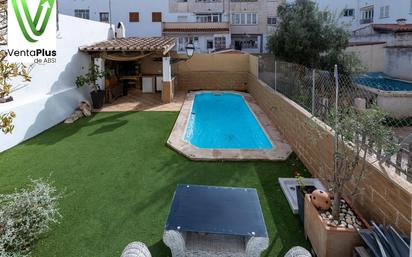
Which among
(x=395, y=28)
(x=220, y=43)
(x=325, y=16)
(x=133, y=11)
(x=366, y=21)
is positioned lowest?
(x=325, y=16)

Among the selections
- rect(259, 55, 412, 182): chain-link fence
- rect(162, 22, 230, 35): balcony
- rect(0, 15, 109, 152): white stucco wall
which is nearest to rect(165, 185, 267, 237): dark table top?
rect(259, 55, 412, 182): chain-link fence

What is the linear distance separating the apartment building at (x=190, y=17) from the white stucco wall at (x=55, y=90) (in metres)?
26.5

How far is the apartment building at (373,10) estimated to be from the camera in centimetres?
3512

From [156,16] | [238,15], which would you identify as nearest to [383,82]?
[238,15]

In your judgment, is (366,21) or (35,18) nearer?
(35,18)

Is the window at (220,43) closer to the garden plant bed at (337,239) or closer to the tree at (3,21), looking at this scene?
the garden plant bed at (337,239)

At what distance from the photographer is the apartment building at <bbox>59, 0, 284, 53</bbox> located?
44.6 metres

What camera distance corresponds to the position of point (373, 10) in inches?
1667

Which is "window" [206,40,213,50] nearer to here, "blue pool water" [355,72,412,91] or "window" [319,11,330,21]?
"blue pool water" [355,72,412,91]

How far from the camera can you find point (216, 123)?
15867mm

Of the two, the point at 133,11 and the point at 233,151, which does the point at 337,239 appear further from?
the point at 133,11

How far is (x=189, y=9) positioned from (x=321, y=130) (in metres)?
42.2

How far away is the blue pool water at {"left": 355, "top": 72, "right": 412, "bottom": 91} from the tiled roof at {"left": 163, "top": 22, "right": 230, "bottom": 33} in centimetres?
2354

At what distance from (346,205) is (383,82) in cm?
2020
